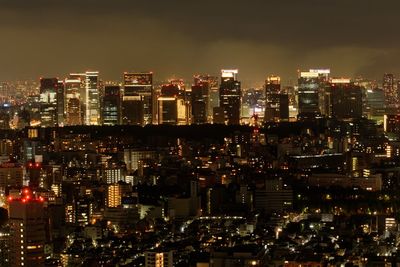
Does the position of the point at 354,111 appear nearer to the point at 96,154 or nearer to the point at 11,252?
the point at 96,154

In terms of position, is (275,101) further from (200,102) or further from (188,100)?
(188,100)

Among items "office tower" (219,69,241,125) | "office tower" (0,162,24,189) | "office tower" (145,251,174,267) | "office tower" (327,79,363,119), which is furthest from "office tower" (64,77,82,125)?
"office tower" (145,251,174,267)

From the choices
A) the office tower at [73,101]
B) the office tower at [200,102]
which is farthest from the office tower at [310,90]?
the office tower at [73,101]

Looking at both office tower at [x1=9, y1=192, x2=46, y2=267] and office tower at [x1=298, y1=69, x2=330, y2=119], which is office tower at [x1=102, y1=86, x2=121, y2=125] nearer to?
office tower at [x1=298, y1=69, x2=330, y2=119]

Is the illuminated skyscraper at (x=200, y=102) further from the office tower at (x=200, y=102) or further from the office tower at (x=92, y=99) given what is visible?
the office tower at (x=92, y=99)

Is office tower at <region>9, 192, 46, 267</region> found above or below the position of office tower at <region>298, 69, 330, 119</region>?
below

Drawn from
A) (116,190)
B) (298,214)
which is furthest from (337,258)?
(116,190)
